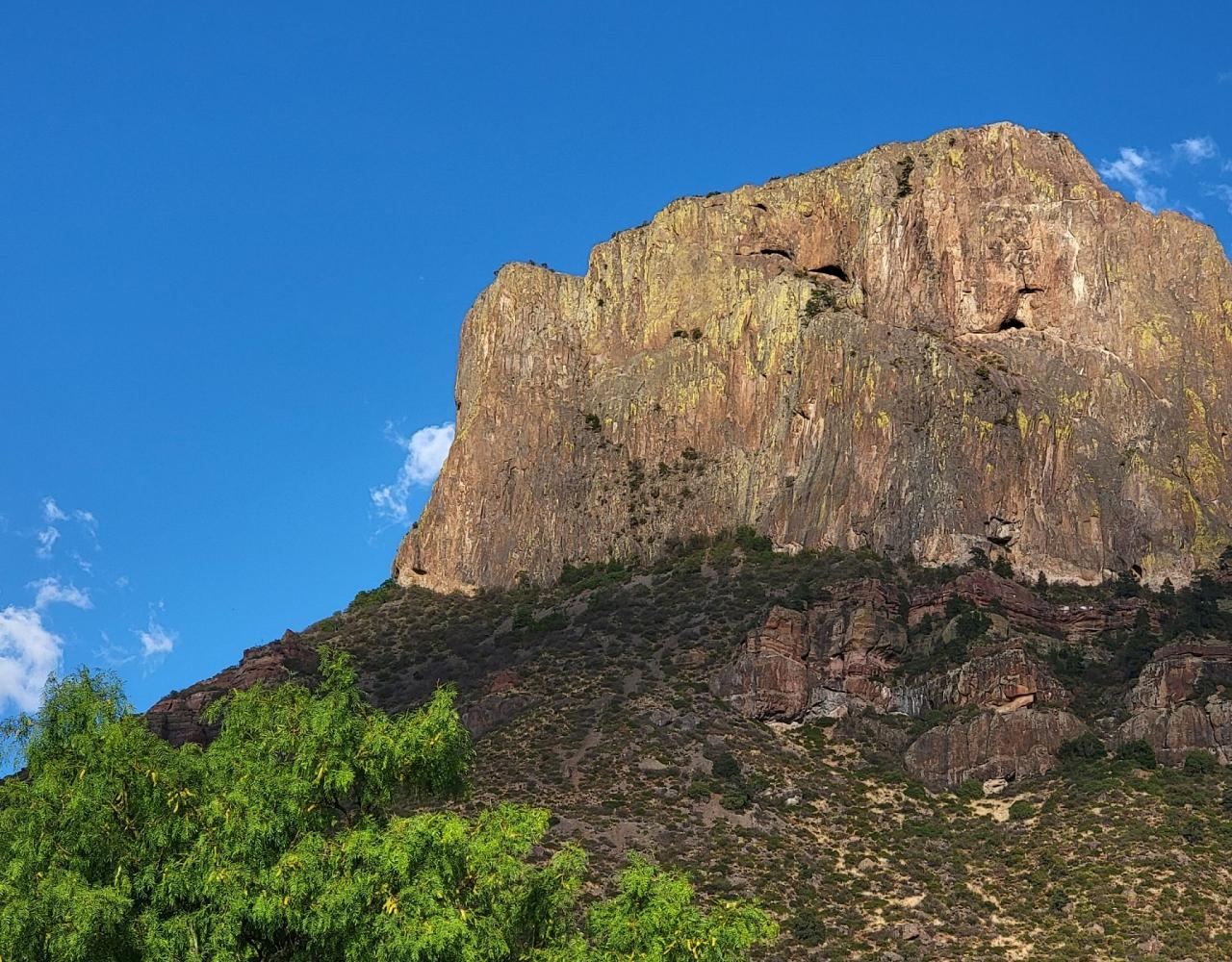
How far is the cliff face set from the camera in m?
128

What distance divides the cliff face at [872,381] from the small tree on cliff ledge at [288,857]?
90.0m

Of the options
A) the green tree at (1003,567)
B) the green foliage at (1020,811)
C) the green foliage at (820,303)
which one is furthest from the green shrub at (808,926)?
the green foliage at (820,303)

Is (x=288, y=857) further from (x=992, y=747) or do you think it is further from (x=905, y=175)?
(x=905, y=175)

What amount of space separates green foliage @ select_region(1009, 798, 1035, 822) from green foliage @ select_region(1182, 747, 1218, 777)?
9.36m

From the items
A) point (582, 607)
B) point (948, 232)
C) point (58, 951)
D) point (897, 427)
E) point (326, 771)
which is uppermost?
point (948, 232)

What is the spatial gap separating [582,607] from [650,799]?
108 feet

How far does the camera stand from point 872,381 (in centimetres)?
13262

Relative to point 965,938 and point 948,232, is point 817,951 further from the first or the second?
point 948,232

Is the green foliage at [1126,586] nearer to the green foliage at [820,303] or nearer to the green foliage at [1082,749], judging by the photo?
the green foliage at [1082,749]

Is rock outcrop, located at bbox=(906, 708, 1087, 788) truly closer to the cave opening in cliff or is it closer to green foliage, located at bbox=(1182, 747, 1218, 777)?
green foliage, located at bbox=(1182, 747, 1218, 777)

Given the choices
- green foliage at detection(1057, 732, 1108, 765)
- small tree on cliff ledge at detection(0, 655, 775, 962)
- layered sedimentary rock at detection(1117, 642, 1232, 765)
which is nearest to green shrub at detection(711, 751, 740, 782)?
green foliage at detection(1057, 732, 1108, 765)

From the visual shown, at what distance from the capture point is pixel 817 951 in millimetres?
79312

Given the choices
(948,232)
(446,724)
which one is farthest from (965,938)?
(948,232)

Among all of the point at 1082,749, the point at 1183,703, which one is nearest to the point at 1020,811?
the point at 1082,749
